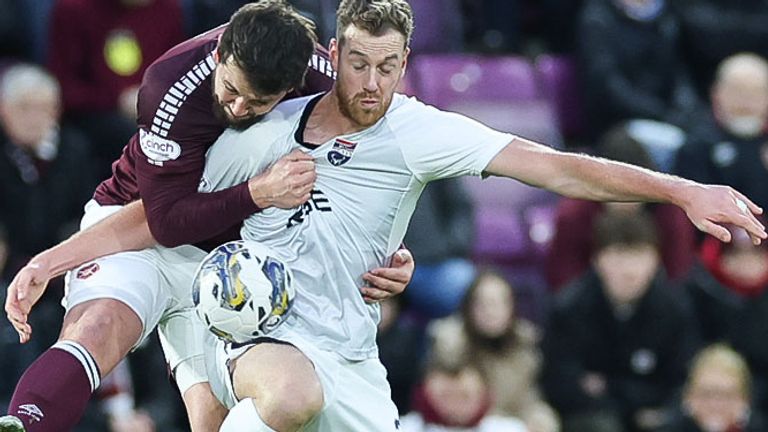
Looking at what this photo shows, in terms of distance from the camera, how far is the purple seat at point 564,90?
1159cm

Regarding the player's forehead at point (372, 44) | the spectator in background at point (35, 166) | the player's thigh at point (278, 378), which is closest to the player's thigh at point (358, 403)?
the player's thigh at point (278, 378)

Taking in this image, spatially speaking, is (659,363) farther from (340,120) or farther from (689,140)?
(340,120)

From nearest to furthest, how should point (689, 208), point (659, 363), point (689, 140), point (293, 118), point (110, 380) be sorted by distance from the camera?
1. point (689, 208)
2. point (293, 118)
3. point (110, 380)
4. point (659, 363)
5. point (689, 140)

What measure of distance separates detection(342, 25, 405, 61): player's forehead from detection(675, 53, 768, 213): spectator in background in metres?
4.22

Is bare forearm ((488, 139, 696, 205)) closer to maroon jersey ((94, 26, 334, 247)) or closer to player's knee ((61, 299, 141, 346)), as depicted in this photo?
maroon jersey ((94, 26, 334, 247))

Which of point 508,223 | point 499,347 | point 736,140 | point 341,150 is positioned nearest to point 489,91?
point 508,223

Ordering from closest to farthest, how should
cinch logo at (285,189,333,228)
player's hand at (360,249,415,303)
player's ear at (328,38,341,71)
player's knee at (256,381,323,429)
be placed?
player's knee at (256,381,323,429) → player's ear at (328,38,341,71) → cinch logo at (285,189,333,228) → player's hand at (360,249,415,303)

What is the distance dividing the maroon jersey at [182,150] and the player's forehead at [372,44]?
492 millimetres

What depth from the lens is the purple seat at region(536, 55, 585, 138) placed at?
38.0 feet

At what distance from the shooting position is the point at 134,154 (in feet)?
24.1

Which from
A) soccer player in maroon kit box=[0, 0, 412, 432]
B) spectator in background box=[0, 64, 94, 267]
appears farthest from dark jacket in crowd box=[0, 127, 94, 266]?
soccer player in maroon kit box=[0, 0, 412, 432]

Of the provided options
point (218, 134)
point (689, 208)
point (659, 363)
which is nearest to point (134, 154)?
point (218, 134)

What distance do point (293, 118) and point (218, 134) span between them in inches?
10.3

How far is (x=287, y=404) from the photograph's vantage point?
22.2 feet
